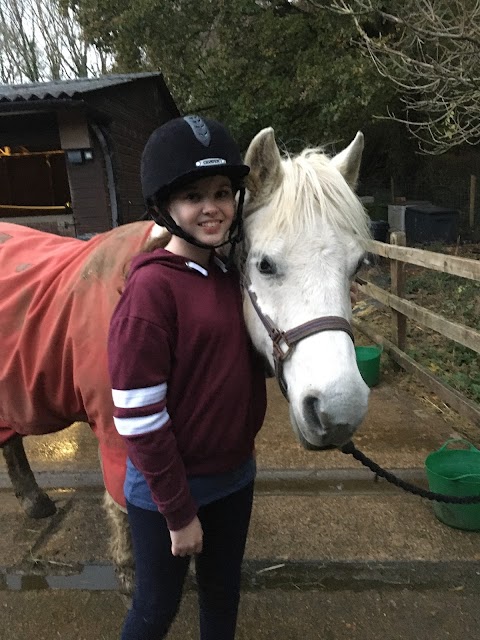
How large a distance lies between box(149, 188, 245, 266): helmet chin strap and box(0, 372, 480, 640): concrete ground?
62.1 inches

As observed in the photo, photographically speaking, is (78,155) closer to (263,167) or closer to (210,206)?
(263,167)

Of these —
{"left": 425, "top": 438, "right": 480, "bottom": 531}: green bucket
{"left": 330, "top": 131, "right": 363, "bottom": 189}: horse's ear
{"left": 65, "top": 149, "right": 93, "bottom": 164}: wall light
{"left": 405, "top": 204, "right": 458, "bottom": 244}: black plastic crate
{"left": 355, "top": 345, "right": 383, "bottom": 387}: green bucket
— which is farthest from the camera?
{"left": 405, "top": 204, "right": 458, "bottom": 244}: black plastic crate

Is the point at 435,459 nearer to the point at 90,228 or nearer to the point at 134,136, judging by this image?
the point at 90,228

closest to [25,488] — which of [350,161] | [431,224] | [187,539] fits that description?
[187,539]

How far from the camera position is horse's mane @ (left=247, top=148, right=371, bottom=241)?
4.68ft

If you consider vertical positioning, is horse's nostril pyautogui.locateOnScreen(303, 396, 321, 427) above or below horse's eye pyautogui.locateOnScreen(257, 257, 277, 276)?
below

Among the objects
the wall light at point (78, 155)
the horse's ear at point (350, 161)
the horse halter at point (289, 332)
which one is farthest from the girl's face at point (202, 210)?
the wall light at point (78, 155)

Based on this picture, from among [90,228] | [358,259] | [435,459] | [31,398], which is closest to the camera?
[358,259]

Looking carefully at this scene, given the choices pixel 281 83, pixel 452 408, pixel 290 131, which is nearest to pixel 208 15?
pixel 281 83

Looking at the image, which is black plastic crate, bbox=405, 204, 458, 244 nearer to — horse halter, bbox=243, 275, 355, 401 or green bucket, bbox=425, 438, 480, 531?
green bucket, bbox=425, 438, 480, 531

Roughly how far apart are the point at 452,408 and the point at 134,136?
932 cm

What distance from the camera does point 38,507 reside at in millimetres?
2824

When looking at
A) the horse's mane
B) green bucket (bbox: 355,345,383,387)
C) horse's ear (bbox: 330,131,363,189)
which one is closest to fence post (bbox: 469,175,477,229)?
green bucket (bbox: 355,345,383,387)

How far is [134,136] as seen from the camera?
11055mm
